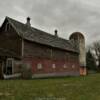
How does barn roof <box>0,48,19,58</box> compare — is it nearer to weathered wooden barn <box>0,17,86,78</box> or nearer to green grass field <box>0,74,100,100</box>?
weathered wooden barn <box>0,17,86,78</box>

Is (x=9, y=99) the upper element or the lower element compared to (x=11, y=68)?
lower

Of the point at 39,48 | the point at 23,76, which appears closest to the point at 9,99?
the point at 23,76

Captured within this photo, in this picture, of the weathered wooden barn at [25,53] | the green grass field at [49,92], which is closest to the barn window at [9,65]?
the weathered wooden barn at [25,53]

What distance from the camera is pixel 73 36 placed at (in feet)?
184

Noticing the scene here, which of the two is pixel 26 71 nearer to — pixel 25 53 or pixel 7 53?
pixel 25 53

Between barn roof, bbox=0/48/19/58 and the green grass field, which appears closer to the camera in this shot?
the green grass field

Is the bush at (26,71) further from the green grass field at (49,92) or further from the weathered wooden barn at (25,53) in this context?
the green grass field at (49,92)

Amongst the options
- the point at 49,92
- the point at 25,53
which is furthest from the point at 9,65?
the point at 49,92

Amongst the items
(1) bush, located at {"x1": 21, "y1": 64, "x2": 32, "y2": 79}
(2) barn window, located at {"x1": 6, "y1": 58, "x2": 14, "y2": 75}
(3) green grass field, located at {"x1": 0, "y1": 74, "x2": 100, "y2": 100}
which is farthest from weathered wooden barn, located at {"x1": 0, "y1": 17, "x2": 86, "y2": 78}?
(3) green grass field, located at {"x1": 0, "y1": 74, "x2": 100, "y2": 100}

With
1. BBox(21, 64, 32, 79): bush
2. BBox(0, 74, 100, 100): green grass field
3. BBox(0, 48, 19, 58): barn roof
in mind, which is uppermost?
BBox(0, 48, 19, 58): barn roof

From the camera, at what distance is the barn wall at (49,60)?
92.4ft

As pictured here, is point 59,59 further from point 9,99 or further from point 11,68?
point 9,99

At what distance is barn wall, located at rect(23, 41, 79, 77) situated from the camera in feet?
92.4

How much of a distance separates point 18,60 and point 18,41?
2683 millimetres
